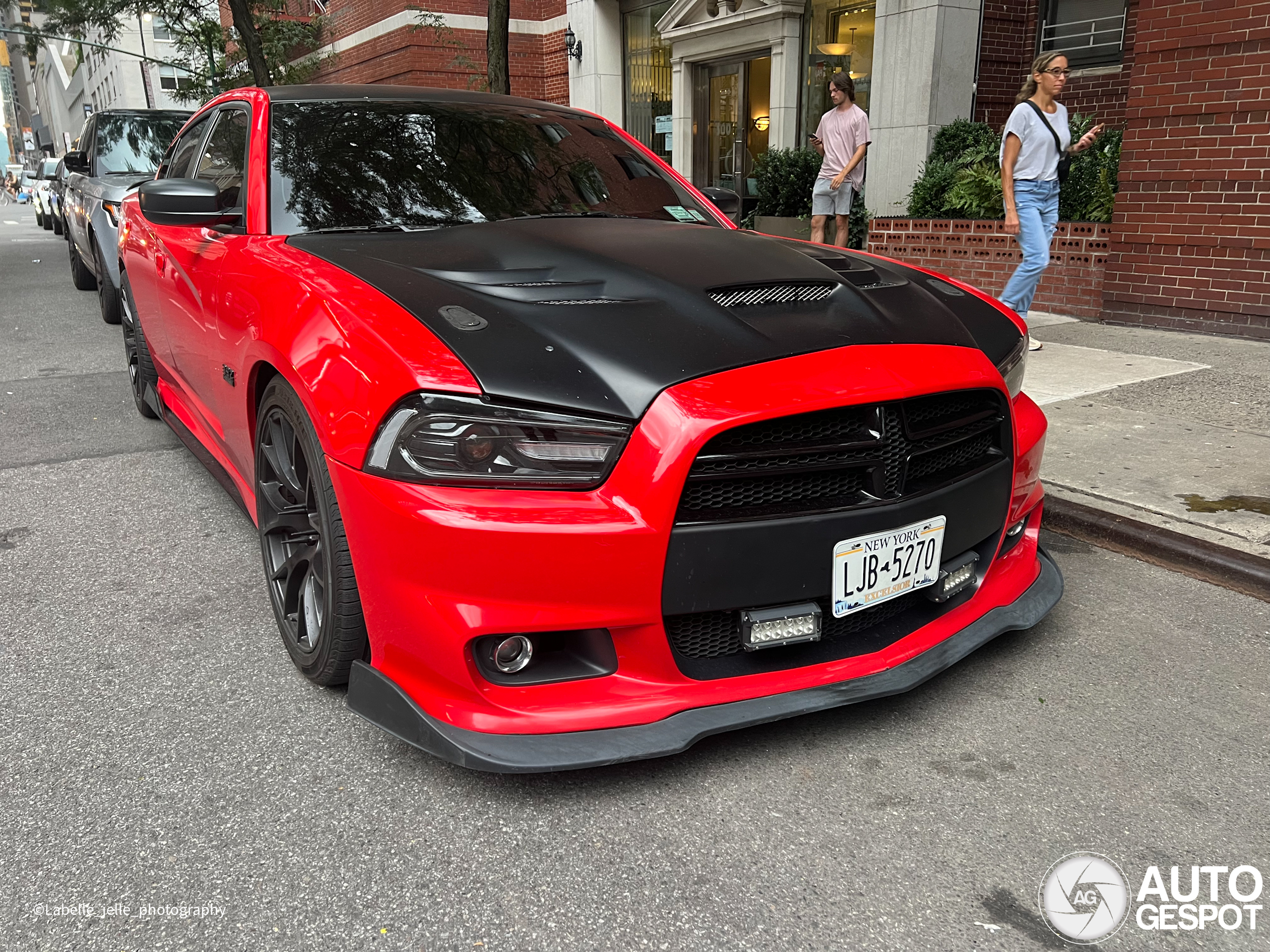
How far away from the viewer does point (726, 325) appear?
2.37 meters

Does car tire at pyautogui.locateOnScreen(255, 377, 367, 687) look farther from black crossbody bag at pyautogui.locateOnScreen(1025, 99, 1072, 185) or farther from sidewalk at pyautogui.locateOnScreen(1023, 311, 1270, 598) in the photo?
black crossbody bag at pyautogui.locateOnScreen(1025, 99, 1072, 185)

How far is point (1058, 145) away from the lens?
20.4 feet

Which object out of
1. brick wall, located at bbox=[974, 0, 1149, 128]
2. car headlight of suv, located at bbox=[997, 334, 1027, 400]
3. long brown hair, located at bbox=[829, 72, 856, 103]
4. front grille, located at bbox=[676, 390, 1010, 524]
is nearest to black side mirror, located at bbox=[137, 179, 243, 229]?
front grille, located at bbox=[676, 390, 1010, 524]

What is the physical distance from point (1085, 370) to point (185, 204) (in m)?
5.32

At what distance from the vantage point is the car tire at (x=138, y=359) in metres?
5.20

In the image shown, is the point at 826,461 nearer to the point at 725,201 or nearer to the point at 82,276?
the point at 725,201

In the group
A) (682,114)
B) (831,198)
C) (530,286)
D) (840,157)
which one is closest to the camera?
(530,286)

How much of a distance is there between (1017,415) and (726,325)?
1.05 meters

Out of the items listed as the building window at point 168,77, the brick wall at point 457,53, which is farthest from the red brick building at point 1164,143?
the building window at point 168,77

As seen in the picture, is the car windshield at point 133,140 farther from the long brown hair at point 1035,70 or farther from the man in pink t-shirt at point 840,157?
the long brown hair at point 1035,70

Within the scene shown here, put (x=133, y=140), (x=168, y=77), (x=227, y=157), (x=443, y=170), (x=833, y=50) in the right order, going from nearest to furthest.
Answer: (x=443, y=170) < (x=227, y=157) < (x=133, y=140) < (x=833, y=50) < (x=168, y=77)

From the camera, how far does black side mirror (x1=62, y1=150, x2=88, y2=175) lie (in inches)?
389

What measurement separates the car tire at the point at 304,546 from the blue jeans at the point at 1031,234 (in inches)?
193

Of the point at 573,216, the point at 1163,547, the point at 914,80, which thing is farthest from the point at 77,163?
the point at 1163,547
